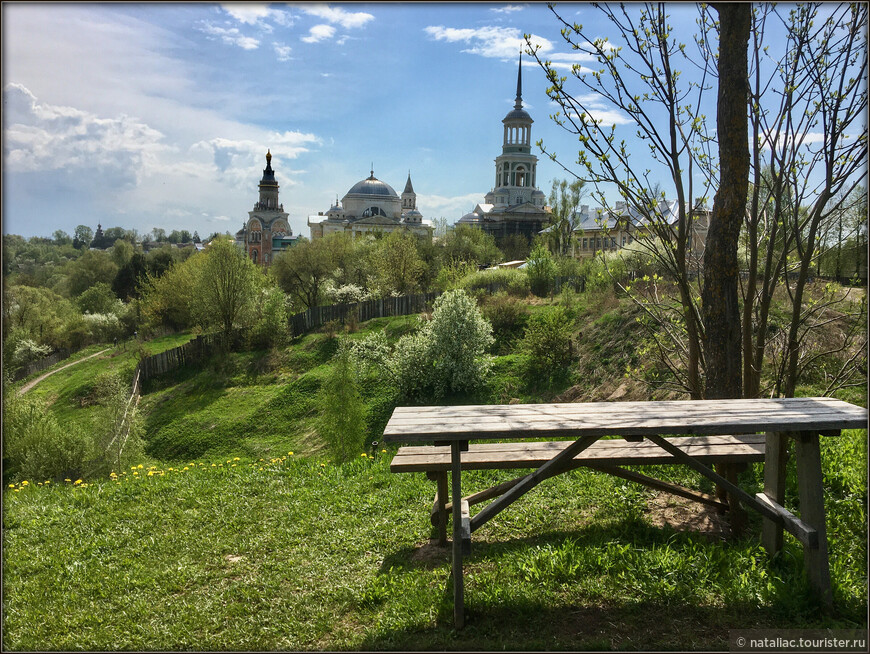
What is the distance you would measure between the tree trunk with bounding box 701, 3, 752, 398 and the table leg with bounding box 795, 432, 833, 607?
62.1 inches

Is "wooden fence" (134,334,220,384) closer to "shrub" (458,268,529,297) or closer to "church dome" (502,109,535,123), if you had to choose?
"shrub" (458,268,529,297)

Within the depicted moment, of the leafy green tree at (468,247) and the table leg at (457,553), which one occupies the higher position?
the leafy green tree at (468,247)

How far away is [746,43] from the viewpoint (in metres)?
4.80

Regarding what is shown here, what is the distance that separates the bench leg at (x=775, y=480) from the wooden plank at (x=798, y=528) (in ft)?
0.29

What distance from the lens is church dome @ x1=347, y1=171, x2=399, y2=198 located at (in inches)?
3327

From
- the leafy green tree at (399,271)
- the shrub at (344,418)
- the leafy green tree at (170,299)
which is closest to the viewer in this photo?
the shrub at (344,418)

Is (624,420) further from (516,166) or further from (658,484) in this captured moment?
(516,166)

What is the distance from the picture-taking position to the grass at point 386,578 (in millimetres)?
3119

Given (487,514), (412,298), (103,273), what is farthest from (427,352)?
(103,273)

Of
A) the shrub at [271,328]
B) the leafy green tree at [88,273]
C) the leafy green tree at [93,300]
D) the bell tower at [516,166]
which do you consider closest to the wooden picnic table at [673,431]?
the shrub at [271,328]

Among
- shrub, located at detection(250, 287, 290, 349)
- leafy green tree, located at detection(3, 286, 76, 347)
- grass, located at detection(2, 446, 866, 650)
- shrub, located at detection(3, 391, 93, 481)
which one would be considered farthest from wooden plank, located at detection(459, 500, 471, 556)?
leafy green tree, located at detection(3, 286, 76, 347)

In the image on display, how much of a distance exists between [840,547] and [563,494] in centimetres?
193

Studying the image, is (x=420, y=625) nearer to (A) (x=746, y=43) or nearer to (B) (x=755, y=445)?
(B) (x=755, y=445)

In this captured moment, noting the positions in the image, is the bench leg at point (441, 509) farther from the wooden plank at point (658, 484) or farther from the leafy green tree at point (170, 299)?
the leafy green tree at point (170, 299)
